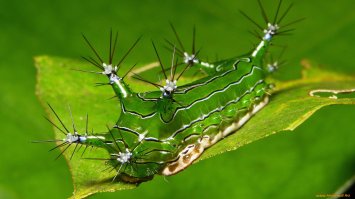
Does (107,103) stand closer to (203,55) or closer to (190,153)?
(190,153)

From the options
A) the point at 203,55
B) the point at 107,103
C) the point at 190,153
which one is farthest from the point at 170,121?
the point at 203,55

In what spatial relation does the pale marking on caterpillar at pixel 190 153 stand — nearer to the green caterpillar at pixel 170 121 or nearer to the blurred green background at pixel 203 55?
the green caterpillar at pixel 170 121

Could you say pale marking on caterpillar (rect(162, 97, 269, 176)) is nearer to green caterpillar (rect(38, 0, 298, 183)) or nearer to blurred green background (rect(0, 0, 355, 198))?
green caterpillar (rect(38, 0, 298, 183))

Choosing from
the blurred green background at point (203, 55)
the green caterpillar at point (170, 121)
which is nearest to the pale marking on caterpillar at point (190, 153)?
the green caterpillar at point (170, 121)

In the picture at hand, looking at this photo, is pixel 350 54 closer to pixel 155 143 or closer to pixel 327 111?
pixel 327 111

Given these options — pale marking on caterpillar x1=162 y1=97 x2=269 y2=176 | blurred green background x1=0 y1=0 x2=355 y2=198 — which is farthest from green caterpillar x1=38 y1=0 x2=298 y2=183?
blurred green background x1=0 y1=0 x2=355 y2=198

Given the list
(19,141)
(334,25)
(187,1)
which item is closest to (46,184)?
(19,141)
